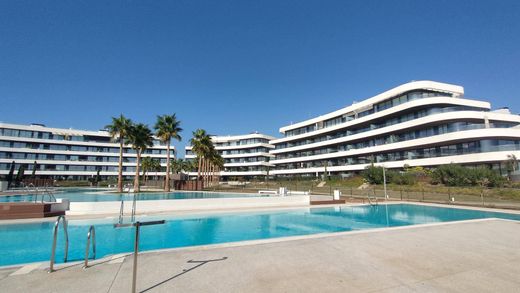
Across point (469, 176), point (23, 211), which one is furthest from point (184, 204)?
point (469, 176)

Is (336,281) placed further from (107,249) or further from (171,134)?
(171,134)

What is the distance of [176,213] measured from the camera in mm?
18328

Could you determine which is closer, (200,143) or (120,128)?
(120,128)

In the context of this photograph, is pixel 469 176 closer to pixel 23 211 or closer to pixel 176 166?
pixel 23 211

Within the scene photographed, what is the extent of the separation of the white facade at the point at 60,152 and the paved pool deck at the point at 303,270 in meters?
74.2

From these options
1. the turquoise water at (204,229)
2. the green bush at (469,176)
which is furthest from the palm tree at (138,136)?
→ the green bush at (469,176)

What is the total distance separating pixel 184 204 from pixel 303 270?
16.5 meters

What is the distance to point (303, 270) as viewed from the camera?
17.2 feet

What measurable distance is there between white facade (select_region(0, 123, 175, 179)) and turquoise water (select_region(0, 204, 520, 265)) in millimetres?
63963

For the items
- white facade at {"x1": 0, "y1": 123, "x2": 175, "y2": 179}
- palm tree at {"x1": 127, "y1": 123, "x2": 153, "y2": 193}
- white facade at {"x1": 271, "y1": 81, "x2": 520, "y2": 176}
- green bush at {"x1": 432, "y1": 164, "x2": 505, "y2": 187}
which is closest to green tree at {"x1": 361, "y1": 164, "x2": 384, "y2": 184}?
white facade at {"x1": 271, "y1": 81, "x2": 520, "y2": 176}

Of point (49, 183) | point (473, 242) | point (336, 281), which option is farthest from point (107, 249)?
point (49, 183)

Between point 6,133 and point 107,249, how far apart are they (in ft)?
278

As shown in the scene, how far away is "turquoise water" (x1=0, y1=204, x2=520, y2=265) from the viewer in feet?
33.1

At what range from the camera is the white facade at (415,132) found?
121ft
